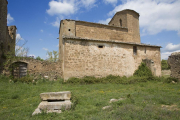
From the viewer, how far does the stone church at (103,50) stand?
1148 cm

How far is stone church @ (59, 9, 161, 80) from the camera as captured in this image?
1148cm

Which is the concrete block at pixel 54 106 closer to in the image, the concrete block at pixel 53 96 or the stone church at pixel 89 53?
the concrete block at pixel 53 96

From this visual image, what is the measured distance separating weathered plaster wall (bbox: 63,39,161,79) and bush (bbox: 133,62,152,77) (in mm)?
436

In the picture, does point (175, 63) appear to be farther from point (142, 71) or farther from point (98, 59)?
point (98, 59)

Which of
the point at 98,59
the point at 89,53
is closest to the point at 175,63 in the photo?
the point at 98,59

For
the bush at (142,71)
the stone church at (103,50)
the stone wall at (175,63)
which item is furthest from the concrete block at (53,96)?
the bush at (142,71)

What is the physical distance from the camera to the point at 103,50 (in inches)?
501

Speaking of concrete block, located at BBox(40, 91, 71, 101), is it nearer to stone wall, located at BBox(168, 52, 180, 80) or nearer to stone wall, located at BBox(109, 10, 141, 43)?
stone wall, located at BBox(168, 52, 180, 80)

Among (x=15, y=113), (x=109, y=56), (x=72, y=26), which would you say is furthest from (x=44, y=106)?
(x=72, y=26)

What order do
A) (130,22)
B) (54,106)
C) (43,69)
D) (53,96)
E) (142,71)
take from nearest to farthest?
(54,106)
(53,96)
(43,69)
(142,71)
(130,22)

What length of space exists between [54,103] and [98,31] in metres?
12.3

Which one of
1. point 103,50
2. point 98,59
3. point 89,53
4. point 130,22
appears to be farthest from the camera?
point 130,22

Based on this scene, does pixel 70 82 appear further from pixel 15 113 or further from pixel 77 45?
pixel 15 113

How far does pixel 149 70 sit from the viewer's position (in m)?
13.6
